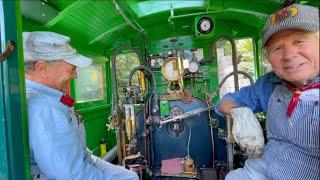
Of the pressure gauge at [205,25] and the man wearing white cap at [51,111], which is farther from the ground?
the pressure gauge at [205,25]

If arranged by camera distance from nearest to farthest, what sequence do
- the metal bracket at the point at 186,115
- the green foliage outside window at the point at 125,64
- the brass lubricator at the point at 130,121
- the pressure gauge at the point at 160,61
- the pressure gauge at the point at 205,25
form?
1. the brass lubricator at the point at 130,121
2. the metal bracket at the point at 186,115
3. the pressure gauge at the point at 160,61
4. the pressure gauge at the point at 205,25
5. the green foliage outside window at the point at 125,64

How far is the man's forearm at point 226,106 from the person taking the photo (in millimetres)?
1803

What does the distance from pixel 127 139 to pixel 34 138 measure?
7.08ft

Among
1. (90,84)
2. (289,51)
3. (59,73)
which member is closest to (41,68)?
(59,73)

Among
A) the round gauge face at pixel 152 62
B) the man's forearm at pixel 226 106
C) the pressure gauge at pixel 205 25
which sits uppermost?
the pressure gauge at pixel 205 25

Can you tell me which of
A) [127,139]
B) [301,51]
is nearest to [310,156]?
[301,51]

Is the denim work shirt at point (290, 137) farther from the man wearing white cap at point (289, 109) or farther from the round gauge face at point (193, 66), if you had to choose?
the round gauge face at point (193, 66)

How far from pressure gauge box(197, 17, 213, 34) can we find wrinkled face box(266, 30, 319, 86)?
2.89 metres

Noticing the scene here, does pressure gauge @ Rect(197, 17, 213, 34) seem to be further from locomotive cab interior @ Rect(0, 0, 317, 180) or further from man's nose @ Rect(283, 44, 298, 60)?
man's nose @ Rect(283, 44, 298, 60)

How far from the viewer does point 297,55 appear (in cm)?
129

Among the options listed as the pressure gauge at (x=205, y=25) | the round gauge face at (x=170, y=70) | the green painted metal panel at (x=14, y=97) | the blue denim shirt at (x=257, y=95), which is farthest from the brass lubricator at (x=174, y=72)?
the green painted metal panel at (x=14, y=97)

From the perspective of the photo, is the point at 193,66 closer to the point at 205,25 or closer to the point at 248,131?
the point at 205,25

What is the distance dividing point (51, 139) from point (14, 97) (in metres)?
0.55

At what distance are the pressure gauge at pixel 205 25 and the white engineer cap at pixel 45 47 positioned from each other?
109 inches
